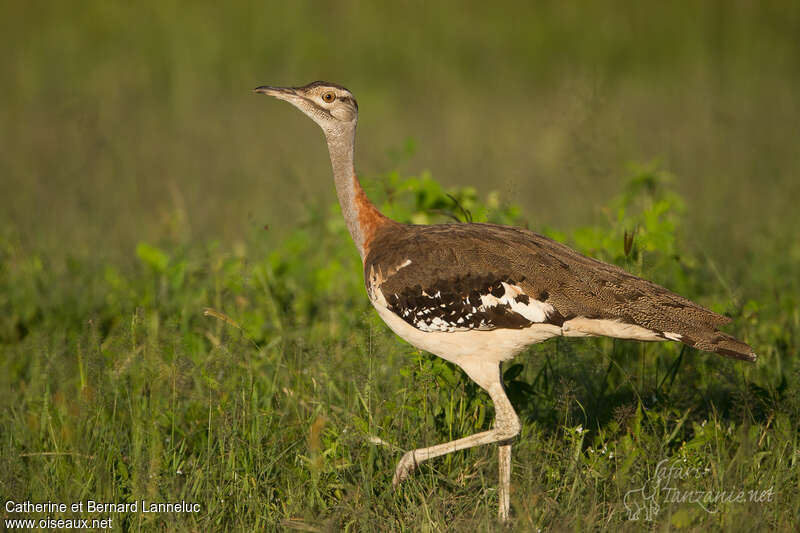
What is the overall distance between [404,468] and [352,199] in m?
1.23

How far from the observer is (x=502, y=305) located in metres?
3.39

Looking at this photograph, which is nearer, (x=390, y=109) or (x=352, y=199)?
(x=352, y=199)

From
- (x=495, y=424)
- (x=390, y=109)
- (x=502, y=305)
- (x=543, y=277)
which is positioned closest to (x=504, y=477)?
(x=495, y=424)

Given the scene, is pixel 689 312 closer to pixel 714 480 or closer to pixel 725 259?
pixel 714 480

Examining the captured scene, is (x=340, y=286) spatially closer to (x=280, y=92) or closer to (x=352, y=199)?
(x=352, y=199)

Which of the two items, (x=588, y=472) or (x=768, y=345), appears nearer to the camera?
(x=588, y=472)

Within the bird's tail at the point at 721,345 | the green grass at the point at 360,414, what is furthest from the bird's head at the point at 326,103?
the bird's tail at the point at 721,345

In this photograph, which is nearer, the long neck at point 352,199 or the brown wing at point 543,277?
the brown wing at point 543,277

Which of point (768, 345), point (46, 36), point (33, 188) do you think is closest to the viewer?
point (768, 345)

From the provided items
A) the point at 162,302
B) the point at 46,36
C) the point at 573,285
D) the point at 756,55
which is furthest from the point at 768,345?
the point at 46,36

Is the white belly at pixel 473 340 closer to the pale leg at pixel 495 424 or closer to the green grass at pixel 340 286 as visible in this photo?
the pale leg at pixel 495 424

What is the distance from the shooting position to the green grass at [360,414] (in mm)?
3271

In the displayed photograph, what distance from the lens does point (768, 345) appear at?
14.7ft

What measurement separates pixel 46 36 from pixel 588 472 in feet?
30.6
